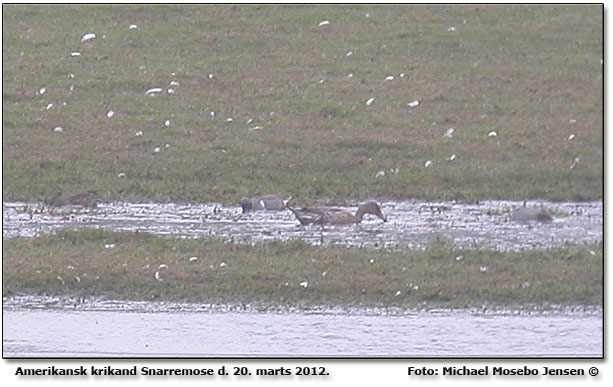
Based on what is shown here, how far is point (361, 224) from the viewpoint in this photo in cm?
1002

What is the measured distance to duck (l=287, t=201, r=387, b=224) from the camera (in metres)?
9.88

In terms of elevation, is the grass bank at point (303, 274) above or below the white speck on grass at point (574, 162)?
below

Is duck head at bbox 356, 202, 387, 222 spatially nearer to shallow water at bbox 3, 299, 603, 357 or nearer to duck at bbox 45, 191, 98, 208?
shallow water at bbox 3, 299, 603, 357

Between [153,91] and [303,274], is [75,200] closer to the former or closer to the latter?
[303,274]

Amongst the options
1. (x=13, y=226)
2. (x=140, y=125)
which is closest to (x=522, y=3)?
(x=140, y=125)

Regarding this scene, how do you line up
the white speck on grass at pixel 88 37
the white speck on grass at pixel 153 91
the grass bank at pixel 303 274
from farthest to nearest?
the white speck on grass at pixel 88 37 < the white speck on grass at pixel 153 91 < the grass bank at pixel 303 274

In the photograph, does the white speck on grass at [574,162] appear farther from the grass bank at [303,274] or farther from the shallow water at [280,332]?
the shallow water at [280,332]

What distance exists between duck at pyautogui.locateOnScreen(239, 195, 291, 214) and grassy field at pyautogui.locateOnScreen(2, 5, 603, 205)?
0.49m

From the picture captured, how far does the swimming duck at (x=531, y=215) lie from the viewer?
995 centimetres

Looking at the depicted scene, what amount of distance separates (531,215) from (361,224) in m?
1.45

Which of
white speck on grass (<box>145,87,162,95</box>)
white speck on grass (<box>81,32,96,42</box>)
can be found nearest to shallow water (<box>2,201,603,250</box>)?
white speck on grass (<box>145,87,162,95</box>)

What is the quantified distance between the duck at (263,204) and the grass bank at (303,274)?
1.35 metres

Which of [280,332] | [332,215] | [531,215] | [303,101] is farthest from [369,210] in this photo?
[303,101]

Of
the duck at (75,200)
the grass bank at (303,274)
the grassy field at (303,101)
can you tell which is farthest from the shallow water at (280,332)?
the duck at (75,200)
